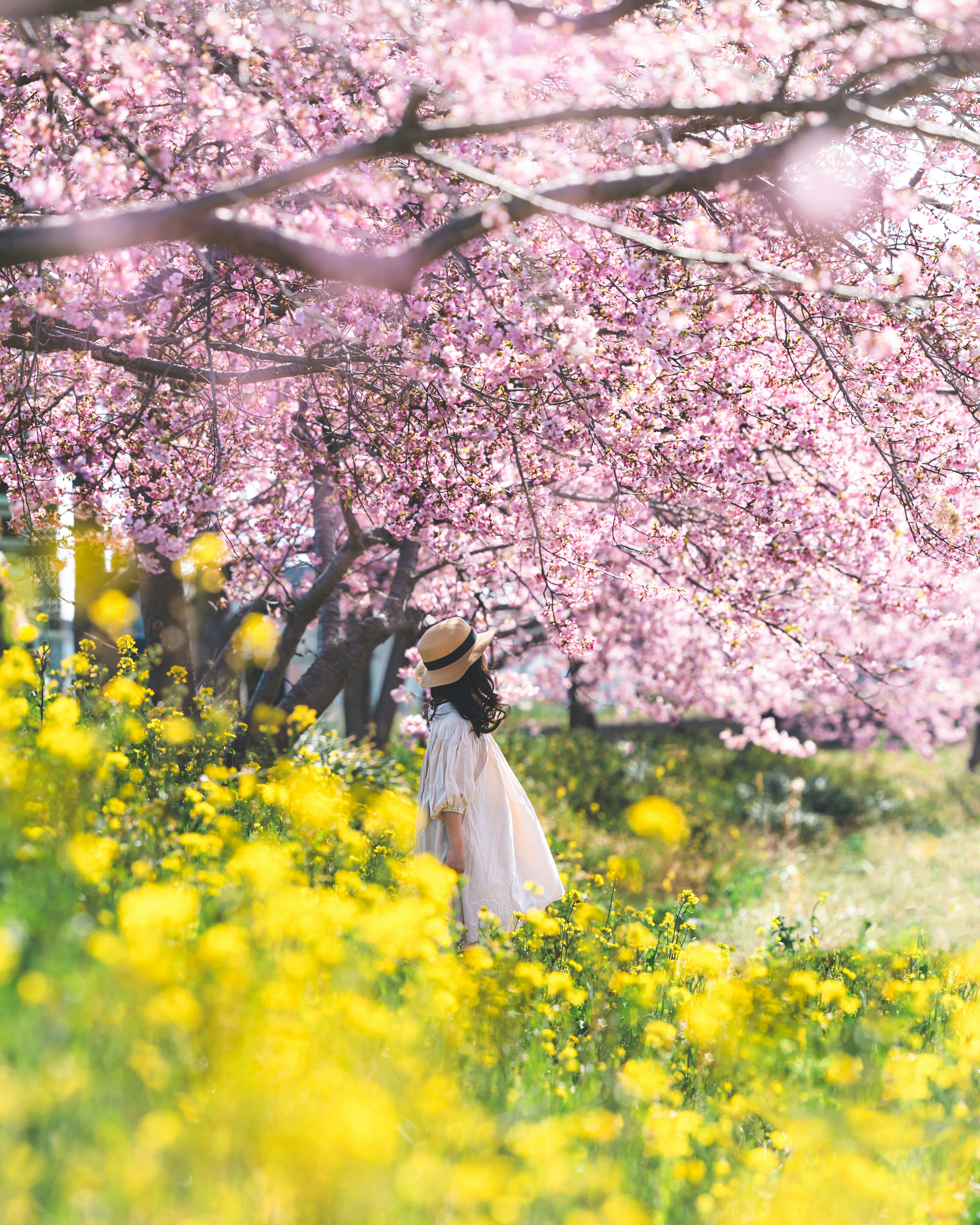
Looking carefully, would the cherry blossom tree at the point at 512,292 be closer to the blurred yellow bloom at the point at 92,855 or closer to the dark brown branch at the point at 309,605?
the dark brown branch at the point at 309,605

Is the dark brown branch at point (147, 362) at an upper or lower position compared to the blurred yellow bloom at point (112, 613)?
upper

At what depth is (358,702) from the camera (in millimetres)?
12383

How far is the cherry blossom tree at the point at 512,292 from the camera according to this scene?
332 cm

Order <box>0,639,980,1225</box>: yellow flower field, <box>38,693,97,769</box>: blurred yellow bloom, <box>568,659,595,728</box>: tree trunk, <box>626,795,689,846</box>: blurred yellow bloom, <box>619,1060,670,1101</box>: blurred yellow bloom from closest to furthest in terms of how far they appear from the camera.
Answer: <box>0,639,980,1225</box>: yellow flower field < <box>619,1060,670,1101</box>: blurred yellow bloom < <box>38,693,97,769</box>: blurred yellow bloom < <box>626,795,689,846</box>: blurred yellow bloom < <box>568,659,595,728</box>: tree trunk

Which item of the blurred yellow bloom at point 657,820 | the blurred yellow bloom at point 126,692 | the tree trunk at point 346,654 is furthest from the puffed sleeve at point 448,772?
the tree trunk at point 346,654

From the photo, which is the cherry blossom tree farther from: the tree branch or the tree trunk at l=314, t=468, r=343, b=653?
the tree trunk at l=314, t=468, r=343, b=653

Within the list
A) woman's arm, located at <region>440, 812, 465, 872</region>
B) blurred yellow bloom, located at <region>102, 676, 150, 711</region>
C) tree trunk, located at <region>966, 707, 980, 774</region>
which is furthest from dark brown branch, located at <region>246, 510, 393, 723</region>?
tree trunk, located at <region>966, 707, 980, 774</region>

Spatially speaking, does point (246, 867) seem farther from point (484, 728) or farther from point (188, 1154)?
point (484, 728)

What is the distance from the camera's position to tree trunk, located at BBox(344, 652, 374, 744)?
39.4 feet

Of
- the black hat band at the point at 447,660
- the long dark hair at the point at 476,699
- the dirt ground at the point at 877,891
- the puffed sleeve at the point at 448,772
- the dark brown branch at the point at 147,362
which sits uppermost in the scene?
the dark brown branch at the point at 147,362

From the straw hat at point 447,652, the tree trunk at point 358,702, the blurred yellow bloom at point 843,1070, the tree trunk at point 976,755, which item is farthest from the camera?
the tree trunk at point 976,755

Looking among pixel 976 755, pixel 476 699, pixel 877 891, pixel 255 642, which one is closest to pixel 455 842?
pixel 476 699

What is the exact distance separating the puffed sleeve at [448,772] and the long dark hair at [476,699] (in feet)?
0.17

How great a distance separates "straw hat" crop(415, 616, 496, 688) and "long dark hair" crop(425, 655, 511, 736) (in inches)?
1.2
